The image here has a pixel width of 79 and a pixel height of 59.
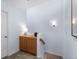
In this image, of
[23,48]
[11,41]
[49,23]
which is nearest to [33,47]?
[23,48]

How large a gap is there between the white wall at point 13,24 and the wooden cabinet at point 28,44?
32cm

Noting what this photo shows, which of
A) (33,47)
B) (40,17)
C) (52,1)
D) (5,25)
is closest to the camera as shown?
(5,25)

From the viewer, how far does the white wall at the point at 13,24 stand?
380 cm

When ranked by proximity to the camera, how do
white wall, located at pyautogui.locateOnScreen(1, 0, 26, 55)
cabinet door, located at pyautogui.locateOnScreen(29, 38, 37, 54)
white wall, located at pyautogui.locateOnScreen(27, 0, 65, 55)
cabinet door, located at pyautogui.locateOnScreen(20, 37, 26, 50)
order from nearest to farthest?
white wall, located at pyautogui.locateOnScreen(1, 0, 26, 55) → cabinet door, located at pyautogui.locateOnScreen(29, 38, 37, 54) → white wall, located at pyautogui.locateOnScreen(27, 0, 65, 55) → cabinet door, located at pyautogui.locateOnScreen(20, 37, 26, 50)

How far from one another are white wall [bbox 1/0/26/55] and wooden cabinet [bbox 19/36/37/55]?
0.32 metres

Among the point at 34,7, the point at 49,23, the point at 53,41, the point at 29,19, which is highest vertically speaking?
the point at 34,7

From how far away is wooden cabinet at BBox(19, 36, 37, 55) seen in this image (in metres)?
4.06

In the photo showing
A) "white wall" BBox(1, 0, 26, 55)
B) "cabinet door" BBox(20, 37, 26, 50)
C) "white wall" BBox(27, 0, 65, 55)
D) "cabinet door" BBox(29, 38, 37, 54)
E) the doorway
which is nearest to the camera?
the doorway

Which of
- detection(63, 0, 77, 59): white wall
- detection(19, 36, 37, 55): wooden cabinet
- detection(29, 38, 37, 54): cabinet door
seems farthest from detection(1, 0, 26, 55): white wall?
detection(63, 0, 77, 59): white wall

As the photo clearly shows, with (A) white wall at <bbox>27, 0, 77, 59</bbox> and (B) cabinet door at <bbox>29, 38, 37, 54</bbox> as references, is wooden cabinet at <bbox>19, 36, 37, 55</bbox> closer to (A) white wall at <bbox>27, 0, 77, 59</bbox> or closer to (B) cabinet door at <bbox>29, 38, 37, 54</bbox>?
(B) cabinet door at <bbox>29, 38, 37, 54</bbox>

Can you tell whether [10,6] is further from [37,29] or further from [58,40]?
[58,40]

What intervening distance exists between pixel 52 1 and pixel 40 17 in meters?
1.29

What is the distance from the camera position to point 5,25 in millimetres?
3627

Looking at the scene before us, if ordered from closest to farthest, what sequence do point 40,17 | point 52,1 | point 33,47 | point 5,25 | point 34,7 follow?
point 5,25, point 33,47, point 52,1, point 40,17, point 34,7
